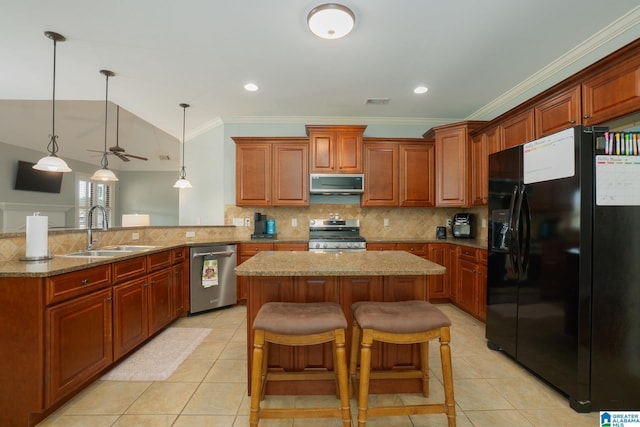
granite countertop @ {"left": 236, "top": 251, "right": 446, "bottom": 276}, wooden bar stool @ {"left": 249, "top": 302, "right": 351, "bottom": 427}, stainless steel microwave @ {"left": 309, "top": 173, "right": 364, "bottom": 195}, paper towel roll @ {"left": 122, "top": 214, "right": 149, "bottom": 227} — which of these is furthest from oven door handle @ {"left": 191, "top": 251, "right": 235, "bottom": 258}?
wooden bar stool @ {"left": 249, "top": 302, "right": 351, "bottom": 427}

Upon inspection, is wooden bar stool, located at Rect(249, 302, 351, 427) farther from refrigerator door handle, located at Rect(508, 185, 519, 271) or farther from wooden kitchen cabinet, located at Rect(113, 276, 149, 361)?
refrigerator door handle, located at Rect(508, 185, 519, 271)

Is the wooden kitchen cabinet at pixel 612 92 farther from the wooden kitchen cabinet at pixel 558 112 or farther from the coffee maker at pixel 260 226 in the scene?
the coffee maker at pixel 260 226

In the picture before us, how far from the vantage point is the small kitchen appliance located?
158 inches

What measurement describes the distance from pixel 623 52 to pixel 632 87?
23 centimetres

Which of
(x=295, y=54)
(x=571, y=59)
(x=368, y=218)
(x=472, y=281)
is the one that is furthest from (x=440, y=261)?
(x=295, y=54)

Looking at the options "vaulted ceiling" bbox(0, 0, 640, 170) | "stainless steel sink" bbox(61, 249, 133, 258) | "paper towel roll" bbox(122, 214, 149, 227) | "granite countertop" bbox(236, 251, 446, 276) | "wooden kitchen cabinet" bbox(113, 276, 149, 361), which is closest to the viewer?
"granite countertop" bbox(236, 251, 446, 276)

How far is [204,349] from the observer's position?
2566 millimetres

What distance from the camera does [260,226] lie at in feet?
13.5

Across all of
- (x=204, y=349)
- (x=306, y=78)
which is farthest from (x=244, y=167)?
(x=204, y=349)

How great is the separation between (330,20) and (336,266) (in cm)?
175

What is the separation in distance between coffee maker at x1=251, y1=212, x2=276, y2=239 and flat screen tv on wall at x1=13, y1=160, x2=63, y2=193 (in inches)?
194

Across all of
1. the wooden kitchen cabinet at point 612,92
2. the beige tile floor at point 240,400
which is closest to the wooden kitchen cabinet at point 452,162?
the wooden kitchen cabinet at point 612,92

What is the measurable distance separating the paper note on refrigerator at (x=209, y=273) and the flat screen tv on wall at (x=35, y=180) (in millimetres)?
4859

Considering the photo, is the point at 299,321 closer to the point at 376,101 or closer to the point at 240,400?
the point at 240,400
